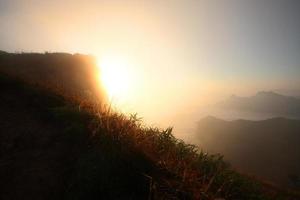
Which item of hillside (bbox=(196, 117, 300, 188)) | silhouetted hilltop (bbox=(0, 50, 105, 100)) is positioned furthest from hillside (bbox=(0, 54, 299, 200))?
hillside (bbox=(196, 117, 300, 188))

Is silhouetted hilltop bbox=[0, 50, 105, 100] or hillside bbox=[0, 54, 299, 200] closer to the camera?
hillside bbox=[0, 54, 299, 200]

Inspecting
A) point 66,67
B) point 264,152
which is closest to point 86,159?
point 66,67

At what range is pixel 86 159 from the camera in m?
5.54

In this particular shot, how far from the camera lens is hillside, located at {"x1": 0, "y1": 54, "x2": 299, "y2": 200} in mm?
4781

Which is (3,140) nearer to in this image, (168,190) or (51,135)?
(51,135)

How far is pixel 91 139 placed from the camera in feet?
20.7

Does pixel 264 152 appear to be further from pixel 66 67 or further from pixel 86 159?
pixel 86 159

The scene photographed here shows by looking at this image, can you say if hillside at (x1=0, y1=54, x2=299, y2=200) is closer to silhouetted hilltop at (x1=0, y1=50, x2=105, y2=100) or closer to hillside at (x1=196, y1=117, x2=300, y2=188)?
silhouetted hilltop at (x1=0, y1=50, x2=105, y2=100)

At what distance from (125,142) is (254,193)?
→ 14.7 ft

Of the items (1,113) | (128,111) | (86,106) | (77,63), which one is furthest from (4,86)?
(77,63)

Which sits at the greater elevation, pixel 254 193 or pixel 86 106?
pixel 86 106

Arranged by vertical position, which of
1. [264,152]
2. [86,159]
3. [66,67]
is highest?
[66,67]

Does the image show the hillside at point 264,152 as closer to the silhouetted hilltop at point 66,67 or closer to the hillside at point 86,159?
the silhouetted hilltop at point 66,67

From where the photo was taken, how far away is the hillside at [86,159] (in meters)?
4.78
